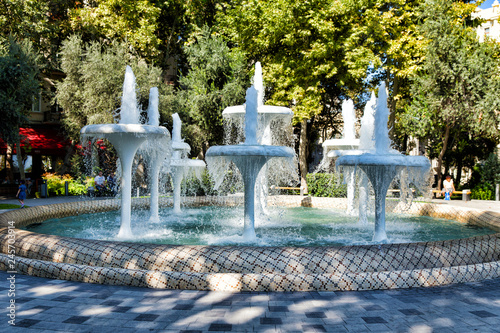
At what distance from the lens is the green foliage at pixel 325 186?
19.7 metres

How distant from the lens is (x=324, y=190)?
2022 centimetres

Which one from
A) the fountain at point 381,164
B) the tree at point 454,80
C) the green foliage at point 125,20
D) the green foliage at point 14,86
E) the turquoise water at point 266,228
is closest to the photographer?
the fountain at point 381,164

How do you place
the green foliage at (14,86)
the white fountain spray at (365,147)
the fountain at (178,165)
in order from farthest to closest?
the green foliage at (14,86)
the fountain at (178,165)
the white fountain spray at (365,147)

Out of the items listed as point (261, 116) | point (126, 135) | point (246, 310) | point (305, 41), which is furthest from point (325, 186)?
point (246, 310)

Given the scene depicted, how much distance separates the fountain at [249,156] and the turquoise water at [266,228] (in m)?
0.59

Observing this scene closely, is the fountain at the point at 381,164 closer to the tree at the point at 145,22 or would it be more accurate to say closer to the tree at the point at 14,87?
the tree at the point at 14,87

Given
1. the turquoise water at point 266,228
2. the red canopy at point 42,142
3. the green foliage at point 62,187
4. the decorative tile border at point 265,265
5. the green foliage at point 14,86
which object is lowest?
the turquoise water at point 266,228

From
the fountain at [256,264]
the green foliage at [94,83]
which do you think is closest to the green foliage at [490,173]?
the green foliage at [94,83]

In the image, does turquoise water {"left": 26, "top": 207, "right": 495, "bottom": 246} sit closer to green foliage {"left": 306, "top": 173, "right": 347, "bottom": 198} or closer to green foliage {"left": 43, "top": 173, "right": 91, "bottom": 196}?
green foliage {"left": 306, "top": 173, "right": 347, "bottom": 198}

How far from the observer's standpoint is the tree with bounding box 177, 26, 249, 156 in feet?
77.4

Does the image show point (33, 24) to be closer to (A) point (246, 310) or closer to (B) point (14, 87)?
(B) point (14, 87)

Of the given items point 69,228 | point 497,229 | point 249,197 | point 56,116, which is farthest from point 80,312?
point 56,116

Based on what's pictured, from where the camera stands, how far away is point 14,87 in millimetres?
18859

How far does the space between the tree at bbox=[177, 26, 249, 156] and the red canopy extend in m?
8.36
